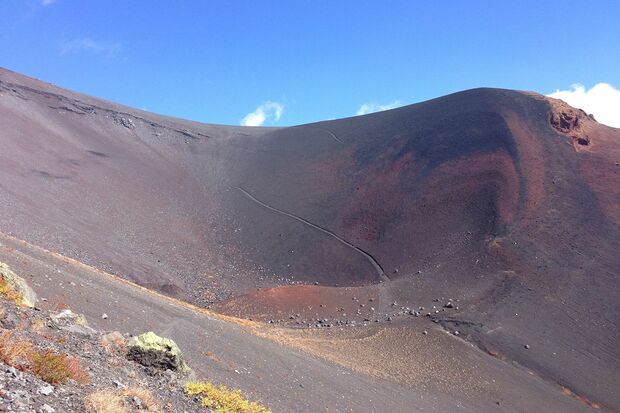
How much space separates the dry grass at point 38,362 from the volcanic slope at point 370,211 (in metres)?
19.6

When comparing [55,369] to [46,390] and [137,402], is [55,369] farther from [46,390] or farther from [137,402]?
[137,402]

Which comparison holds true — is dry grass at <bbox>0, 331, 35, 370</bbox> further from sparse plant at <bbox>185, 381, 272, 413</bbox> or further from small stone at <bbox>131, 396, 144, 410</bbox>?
sparse plant at <bbox>185, 381, 272, 413</bbox>

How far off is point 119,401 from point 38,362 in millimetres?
944

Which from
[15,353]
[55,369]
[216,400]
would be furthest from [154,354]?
[15,353]

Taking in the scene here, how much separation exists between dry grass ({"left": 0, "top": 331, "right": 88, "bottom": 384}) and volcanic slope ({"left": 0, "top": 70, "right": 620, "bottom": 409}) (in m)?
19.6

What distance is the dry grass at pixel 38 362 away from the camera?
16.0ft

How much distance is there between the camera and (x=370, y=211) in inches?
1474

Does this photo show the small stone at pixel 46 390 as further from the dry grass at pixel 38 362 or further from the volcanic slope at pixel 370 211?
the volcanic slope at pixel 370 211

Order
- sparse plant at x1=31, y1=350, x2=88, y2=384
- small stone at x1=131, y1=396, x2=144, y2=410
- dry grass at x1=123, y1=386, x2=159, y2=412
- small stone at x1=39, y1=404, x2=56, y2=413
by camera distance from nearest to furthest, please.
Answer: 1. small stone at x1=39, y1=404, x2=56, y2=413
2. sparse plant at x1=31, y1=350, x2=88, y2=384
3. small stone at x1=131, y1=396, x2=144, y2=410
4. dry grass at x1=123, y1=386, x2=159, y2=412

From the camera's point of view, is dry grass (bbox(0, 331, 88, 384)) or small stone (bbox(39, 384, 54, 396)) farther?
dry grass (bbox(0, 331, 88, 384))

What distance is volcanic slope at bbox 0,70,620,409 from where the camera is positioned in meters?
23.8

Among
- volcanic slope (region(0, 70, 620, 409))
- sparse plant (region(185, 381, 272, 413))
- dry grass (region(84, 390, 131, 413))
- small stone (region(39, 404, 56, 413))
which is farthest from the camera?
volcanic slope (region(0, 70, 620, 409))

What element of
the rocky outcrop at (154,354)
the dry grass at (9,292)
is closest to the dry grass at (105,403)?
the rocky outcrop at (154,354)

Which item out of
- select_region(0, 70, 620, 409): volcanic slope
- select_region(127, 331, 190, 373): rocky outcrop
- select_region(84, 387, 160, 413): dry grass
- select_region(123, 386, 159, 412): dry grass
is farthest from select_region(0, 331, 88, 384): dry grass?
select_region(0, 70, 620, 409): volcanic slope
